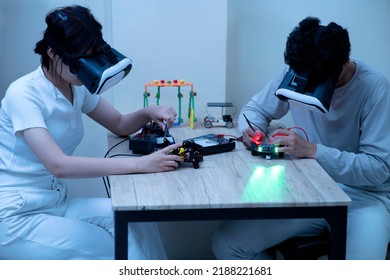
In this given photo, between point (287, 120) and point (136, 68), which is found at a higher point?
point (136, 68)

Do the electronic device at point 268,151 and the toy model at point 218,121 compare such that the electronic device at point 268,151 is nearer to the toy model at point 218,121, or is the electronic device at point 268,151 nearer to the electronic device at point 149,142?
the electronic device at point 149,142

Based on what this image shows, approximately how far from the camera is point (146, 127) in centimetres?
234

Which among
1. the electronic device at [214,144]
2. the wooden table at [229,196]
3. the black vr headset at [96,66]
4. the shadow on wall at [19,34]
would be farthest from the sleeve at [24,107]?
the shadow on wall at [19,34]

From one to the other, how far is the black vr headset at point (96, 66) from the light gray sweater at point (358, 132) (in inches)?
27.5

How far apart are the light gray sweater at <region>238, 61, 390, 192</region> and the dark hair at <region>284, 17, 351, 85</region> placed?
0.71 ft

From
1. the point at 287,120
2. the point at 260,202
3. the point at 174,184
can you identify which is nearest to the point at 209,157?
the point at 174,184

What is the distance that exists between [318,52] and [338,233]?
0.62m

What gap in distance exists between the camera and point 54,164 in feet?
6.10

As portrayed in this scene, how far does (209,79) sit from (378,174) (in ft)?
3.35

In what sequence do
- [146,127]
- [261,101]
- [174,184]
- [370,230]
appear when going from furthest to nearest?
[261,101]
[146,127]
[370,230]
[174,184]

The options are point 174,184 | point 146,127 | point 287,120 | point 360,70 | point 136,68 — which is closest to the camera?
point 174,184

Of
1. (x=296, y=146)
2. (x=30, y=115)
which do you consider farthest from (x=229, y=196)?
(x=30, y=115)

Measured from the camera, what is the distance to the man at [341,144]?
196 cm
